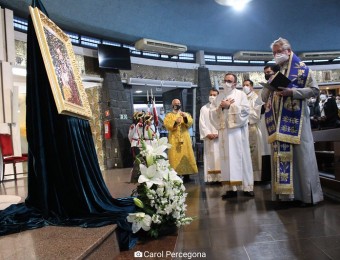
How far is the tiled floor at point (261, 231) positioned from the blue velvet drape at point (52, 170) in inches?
22.7

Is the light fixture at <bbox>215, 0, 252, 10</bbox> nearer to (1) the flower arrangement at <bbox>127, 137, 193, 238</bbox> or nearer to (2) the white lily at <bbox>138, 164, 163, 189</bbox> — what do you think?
(1) the flower arrangement at <bbox>127, 137, 193, 238</bbox>

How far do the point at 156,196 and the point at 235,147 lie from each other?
2.05 meters

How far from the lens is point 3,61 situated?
6207 millimetres

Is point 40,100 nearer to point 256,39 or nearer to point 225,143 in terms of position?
point 225,143

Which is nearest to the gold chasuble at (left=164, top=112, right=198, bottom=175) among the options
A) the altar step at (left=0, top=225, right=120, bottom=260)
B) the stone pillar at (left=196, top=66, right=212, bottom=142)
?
the altar step at (left=0, top=225, right=120, bottom=260)

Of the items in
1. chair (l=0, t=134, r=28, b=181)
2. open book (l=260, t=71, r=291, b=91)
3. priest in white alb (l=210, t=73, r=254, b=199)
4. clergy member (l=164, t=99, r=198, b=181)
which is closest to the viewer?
open book (l=260, t=71, r=291, b=91)

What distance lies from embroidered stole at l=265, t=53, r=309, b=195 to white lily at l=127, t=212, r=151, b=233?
1754mm

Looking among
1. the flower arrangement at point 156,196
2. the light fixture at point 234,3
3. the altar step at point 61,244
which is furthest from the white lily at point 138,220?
the light fixture at point 234,3

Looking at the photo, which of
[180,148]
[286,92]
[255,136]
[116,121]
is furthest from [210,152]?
[116,121]

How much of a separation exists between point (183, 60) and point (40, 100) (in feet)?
31.7

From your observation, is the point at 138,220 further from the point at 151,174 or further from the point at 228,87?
the point at 228,87

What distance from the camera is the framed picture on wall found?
1970mm

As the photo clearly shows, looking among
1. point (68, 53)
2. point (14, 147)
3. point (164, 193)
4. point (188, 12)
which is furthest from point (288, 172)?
point (188, 12)

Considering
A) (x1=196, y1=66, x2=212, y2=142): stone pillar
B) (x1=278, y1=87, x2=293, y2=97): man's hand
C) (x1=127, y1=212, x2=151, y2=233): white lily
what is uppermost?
(x1=196, y1=66, x2=212, y2=142): stone pillar
